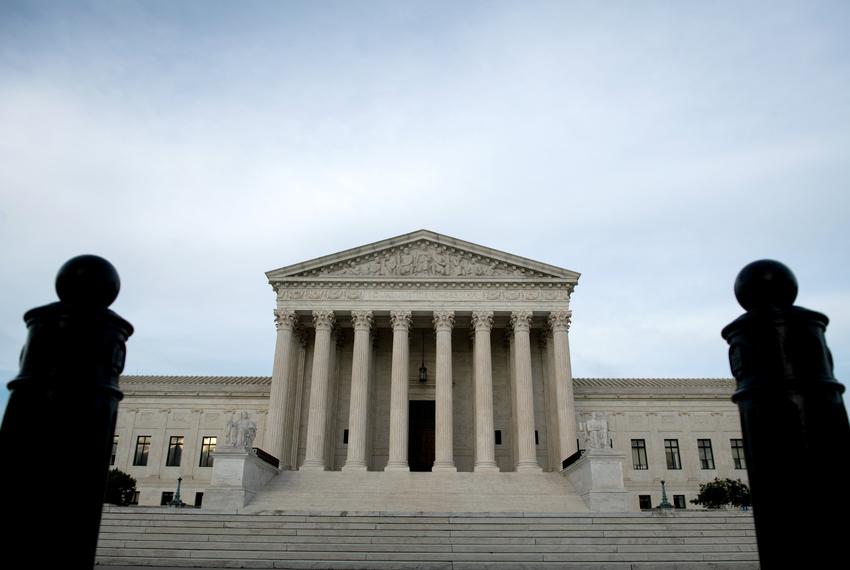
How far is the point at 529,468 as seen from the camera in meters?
36.9

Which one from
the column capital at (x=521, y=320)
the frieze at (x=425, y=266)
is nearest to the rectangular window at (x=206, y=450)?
the frieze at (x=425, y=266)

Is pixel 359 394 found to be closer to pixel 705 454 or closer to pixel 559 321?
pixel 559 321

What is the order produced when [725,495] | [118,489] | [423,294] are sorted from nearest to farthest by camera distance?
[118,489]
[725,495]
[423,294]

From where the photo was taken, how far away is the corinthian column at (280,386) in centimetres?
3769

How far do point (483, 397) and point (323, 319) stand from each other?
1062cm

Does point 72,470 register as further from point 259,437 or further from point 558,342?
point 259,437

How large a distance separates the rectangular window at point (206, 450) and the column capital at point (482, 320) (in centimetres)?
2050

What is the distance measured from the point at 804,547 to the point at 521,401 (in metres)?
35.9

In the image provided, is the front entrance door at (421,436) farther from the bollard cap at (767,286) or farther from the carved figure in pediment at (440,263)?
the bollard cap at (767,286)

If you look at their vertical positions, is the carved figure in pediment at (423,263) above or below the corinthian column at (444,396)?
above

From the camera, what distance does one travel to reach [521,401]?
3894cm

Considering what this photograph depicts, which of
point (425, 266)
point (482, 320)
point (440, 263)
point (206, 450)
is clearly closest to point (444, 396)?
point (482, 320)

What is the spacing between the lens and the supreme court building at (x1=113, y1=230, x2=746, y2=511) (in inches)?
1465

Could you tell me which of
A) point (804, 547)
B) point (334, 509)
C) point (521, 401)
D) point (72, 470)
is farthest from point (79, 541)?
point (521, 401)
